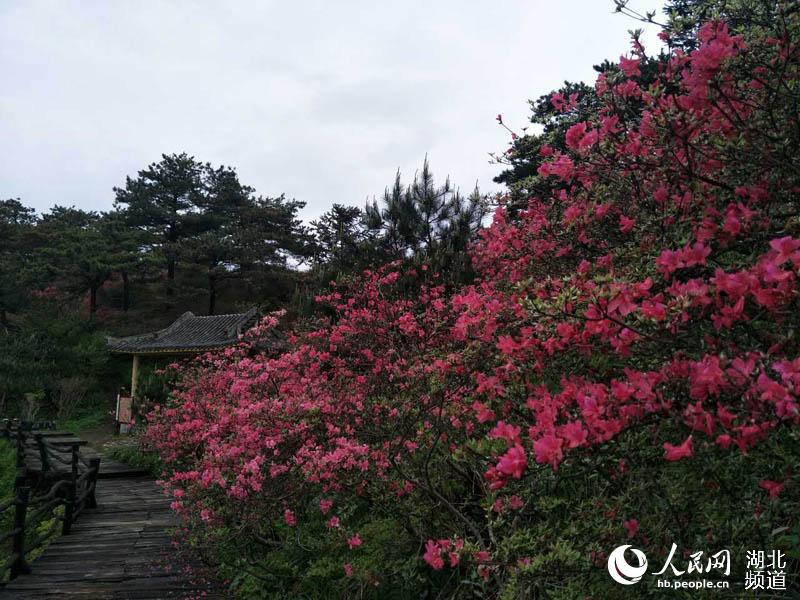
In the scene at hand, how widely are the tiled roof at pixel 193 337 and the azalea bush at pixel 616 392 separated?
36.8ft

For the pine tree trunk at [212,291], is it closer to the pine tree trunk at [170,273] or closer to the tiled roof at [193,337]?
the pine tree trunk at [170,273]

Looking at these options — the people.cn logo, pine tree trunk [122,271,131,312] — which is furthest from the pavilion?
the people.cn logo

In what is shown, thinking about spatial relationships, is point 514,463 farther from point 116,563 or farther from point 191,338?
point 191,338

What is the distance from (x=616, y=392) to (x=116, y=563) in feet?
18.3

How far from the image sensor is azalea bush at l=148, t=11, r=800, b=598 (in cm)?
163

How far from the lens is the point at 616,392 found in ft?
5.38

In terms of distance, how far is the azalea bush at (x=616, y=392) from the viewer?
5.34ft

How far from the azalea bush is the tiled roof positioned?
11213 mm

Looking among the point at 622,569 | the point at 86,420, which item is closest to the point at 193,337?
the point at 86,420

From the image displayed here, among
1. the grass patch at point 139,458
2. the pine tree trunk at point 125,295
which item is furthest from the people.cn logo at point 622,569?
the pine tree trunk at point 125,295

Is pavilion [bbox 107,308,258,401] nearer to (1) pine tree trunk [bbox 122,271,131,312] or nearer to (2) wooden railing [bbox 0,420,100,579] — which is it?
(2) wooden railing [bbox 0,420,100,579]

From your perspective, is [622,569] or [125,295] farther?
[125,295]

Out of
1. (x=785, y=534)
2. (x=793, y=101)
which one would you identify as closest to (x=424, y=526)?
(x=785, y=534)

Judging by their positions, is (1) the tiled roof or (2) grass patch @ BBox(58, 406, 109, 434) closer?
(1) the tiled roof
